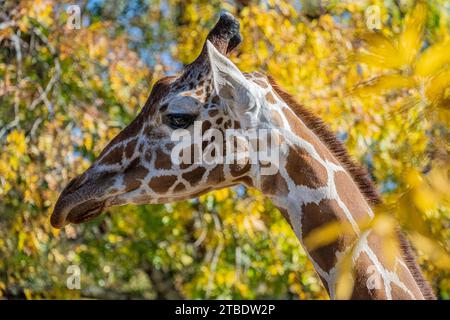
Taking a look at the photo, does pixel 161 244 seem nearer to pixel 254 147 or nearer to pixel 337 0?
pixel 337 0

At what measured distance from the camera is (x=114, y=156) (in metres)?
3.37

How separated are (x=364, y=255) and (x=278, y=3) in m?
4.56

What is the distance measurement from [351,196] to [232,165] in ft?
1.57

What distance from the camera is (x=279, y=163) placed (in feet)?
10.3

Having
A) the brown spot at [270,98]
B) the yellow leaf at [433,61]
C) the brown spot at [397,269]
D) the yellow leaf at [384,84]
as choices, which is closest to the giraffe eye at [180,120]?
the brown spot at [270,98]

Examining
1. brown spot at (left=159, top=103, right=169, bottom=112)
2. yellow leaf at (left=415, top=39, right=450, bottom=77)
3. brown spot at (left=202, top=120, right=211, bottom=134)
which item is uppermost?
yellow leaf at (left=415, top=39, right=450, bottom=77)

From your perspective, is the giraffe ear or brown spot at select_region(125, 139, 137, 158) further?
brown spot at select_region(125, 139, 137, 158)

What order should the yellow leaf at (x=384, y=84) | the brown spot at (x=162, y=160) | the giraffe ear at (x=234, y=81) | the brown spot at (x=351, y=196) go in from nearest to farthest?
the yellow leaf at (x=384, y=84) < the brown spot at (x=351, y=196) < the giraffe ear at (x=234, y=81) < the brown spot at (x=162, y=160)

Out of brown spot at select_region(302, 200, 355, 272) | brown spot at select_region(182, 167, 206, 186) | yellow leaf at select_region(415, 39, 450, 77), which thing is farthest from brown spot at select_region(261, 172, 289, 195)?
yellow leaf at select_region(415, 39, 450, 77)

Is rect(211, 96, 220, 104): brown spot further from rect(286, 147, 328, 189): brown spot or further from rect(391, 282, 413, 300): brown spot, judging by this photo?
rect(391, 282, 413, 300): brown spot

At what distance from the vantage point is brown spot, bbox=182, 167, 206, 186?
10.8 feet

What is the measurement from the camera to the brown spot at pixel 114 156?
3.36 m

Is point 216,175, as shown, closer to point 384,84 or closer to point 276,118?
point 276,118

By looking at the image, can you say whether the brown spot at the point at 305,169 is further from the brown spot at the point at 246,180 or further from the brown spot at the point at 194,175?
the brown spot at the point at 194,175
